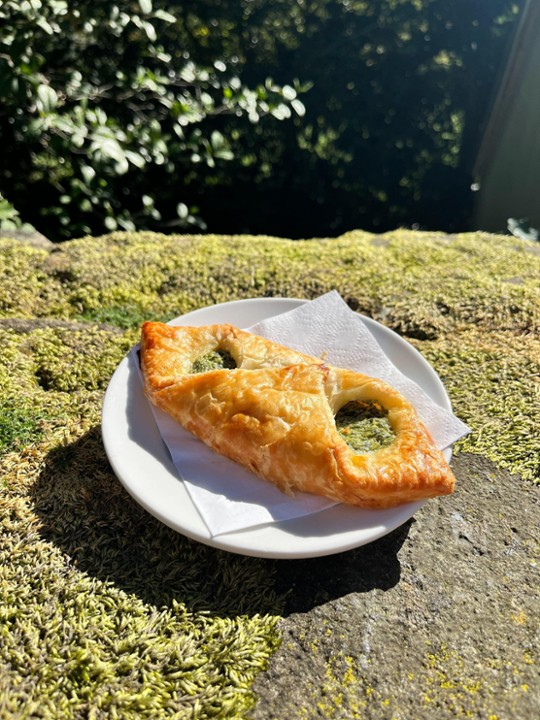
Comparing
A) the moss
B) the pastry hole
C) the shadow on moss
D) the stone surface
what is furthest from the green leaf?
the stone surface

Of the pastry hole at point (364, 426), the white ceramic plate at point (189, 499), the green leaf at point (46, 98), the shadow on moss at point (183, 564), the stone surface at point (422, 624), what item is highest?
the green leaf at point (46, 98)

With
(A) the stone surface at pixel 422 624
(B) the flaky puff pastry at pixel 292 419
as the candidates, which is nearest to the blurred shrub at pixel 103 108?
(B) the flaky puff pastry at pixel 292 419

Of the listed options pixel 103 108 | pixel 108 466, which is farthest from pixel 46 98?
pixel 108 466

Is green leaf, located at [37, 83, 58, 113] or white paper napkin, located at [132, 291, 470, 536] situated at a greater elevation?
green leaf, located at [37, 83, 58, 113]

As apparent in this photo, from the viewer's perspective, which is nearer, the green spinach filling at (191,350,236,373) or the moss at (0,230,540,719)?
the moss at (0,230,540,719)

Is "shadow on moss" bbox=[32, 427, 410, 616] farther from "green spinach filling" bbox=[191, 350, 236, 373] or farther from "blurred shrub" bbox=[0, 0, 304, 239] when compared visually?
"blurred shrub" bbox=[0, 0, 304, 239]

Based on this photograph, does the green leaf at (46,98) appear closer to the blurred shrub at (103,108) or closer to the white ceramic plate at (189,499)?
the blurred shrub at (103,108)
